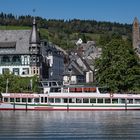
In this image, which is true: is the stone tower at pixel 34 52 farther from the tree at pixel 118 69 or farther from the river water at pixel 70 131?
the river water at pixel 70 131

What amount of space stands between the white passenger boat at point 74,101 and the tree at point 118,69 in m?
14.6

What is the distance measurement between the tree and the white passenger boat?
14624 mm

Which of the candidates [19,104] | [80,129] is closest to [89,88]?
[19,104]

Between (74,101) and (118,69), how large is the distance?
19.6 meters

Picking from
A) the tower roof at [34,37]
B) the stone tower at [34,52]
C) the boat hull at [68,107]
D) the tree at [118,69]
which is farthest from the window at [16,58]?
the boat hull at [68,107]

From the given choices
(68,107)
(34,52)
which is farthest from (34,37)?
(68,107)

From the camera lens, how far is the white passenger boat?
392 ft

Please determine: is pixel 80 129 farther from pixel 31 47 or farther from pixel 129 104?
pixel 31 47

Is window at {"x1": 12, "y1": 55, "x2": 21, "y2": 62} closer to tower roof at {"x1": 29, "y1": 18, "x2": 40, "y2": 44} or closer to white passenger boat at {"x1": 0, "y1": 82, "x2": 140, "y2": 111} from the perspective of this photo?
tower roof at {"x1": 29, "y1": 18, "x2": 40, "y2": 44}

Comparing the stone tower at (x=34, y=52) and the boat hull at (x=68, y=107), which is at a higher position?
the stone tower at (x=34, y=52)

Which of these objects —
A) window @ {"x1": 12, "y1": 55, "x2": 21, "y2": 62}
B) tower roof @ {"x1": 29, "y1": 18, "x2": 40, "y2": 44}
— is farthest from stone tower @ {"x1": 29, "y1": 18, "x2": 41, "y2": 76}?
window @ {"x1": 12, "y1": 55, "x2": 21, "y2": 62}

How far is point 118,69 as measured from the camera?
137m

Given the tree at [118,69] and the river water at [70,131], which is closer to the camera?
the river water at [70,131]

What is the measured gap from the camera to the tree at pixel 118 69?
13662 cm
